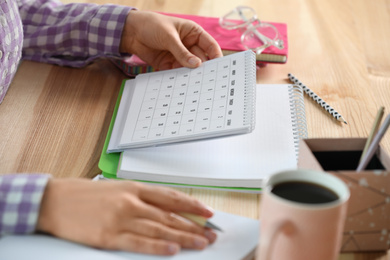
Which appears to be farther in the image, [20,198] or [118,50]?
[118,50]

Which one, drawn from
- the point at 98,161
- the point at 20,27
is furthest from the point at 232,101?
the point at 20,27

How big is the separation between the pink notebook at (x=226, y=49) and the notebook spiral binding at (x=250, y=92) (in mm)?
183

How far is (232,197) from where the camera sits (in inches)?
33.0

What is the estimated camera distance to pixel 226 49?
1.22 meters

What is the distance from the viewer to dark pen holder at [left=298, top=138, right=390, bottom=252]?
0.68 meters

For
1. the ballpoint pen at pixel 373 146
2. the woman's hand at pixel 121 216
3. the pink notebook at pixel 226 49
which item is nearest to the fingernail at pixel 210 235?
the woman's hand at pixel 121 216

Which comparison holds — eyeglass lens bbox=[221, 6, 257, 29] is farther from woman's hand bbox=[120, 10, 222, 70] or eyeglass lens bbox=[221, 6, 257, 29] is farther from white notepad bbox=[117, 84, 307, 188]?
white notepad bbox=[117, 84, 307, 188]

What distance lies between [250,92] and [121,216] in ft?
1.09

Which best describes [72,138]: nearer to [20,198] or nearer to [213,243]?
[20,198]

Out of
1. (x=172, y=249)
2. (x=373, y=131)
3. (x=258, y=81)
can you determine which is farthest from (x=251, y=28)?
(x=172, y=249)

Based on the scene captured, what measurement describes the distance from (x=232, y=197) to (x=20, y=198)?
0.31 metres

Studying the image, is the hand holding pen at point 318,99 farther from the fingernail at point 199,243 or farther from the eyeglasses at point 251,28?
the fingernail at point 199,243

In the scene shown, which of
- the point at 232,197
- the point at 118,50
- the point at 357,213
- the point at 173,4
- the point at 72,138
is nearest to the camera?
the point at 357,213

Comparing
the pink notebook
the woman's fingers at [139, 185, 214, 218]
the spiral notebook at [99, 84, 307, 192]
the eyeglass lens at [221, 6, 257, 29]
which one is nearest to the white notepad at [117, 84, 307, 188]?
the spiral notebook at [99, 84, 307, 192]
